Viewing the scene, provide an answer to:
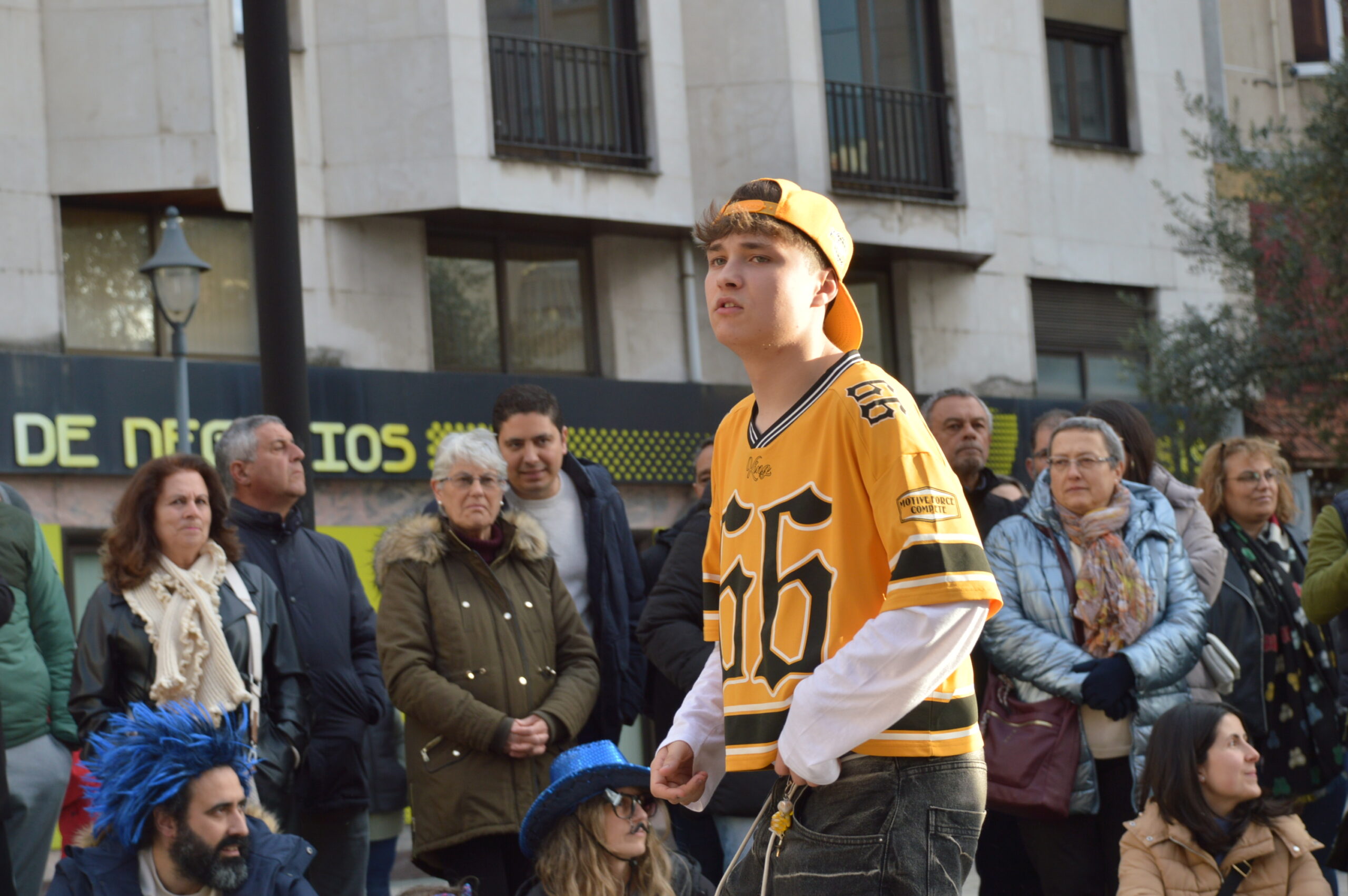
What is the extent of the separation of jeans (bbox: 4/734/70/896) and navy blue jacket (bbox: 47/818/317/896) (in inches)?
26.5

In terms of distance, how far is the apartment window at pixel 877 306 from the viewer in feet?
60.4

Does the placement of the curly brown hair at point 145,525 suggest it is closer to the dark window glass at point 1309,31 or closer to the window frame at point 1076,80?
the window frame at point 1076,80

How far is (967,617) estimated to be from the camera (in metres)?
3.12

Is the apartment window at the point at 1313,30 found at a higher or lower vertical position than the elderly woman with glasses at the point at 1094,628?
higher

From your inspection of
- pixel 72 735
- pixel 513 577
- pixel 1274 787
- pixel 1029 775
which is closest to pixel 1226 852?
pixel 1029 775

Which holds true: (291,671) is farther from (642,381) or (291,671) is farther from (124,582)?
(642,381)

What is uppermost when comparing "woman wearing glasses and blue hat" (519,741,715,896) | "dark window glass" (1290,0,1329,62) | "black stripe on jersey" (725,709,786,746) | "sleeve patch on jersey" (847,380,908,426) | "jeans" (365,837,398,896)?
"dark window glass" (1290,0,1329,62)

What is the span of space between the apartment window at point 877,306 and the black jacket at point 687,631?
470 inches

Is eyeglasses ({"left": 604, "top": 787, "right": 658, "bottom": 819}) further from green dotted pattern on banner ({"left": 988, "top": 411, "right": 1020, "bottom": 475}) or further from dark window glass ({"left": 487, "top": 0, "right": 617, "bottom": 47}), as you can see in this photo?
green dotted pattern on banner ({"left": 988, "top": 411, "right": 1020, "bottom": 475})

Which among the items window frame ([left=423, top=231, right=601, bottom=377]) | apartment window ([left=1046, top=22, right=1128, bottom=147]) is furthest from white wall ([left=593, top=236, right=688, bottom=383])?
→ apartment window ([left=1046, top=22, right=1128, bottom=147])

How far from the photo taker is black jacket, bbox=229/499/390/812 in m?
6.49

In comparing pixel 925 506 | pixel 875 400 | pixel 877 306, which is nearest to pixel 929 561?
pixel 925 506

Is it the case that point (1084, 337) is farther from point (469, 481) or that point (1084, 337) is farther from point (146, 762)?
point (146, 762)

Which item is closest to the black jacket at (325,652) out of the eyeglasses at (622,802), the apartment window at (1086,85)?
the eyeglasses at (622,802)
